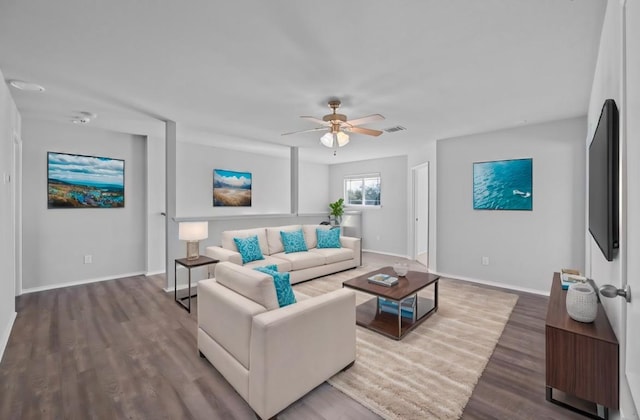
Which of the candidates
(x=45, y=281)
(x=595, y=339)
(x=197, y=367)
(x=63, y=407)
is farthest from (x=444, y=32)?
(x=45, y=281)

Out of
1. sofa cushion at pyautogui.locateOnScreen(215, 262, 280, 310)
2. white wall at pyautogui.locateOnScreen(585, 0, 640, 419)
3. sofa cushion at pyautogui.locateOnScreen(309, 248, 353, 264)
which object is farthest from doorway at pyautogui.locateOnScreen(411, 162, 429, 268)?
sofa cushion at pyautogui.locateOnScreen(215, 262, 280, 310)

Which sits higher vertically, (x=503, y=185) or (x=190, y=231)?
(x=503, y=185)

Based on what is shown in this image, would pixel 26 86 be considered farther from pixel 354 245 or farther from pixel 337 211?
pixel 337 211

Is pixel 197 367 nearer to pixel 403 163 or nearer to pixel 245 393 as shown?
pixel 245 393

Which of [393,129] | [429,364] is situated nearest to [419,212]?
[393,129]

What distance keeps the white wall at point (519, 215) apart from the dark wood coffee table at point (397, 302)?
1660 millimetres

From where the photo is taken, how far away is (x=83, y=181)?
14.3 ft

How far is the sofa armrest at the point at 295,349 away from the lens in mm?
1614

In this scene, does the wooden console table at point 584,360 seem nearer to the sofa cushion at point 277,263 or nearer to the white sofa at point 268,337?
the white sofa at point 268,337

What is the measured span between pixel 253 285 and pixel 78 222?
405 cm

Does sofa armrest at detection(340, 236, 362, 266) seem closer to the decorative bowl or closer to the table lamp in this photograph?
the decorative bowl

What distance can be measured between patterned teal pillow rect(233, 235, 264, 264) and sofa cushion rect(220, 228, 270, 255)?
4.0 inches

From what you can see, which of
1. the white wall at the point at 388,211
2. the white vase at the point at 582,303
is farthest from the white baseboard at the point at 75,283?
the white vase at the point at 582,303

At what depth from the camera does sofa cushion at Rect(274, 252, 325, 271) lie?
171 inches
